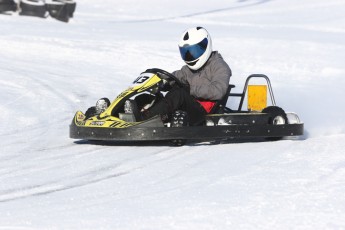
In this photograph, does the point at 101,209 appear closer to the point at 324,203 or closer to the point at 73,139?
the point at 324,203

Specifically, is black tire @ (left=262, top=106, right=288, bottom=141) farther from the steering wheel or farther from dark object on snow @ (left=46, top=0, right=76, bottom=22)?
dark object on snow @ (left=46, top=0, right=76, bottom=22)

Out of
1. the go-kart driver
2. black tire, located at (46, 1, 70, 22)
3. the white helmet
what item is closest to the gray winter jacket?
the go-kart driver

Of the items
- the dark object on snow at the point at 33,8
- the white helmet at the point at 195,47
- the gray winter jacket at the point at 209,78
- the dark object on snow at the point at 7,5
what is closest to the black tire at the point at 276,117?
the gray winter jacket at the point at 209,78

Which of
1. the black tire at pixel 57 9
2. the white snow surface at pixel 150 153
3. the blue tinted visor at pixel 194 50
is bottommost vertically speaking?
the black tire at pixel 57 9

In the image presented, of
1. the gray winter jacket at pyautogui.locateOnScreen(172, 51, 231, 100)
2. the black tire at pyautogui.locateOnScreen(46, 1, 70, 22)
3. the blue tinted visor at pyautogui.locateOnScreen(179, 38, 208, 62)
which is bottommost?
the black tire at pyautogui.locateOnScreen(46, 1, 70, 22)

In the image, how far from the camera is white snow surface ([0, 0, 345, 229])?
17.7ft

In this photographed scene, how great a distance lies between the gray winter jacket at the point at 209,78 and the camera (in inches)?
339

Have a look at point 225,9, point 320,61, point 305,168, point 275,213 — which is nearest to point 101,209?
point 275,213

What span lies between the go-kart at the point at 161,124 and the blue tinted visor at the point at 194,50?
0.41 meters

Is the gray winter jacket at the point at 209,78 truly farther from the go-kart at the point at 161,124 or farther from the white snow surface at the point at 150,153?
the white snow surface at the point at 150,153

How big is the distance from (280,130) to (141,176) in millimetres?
2361

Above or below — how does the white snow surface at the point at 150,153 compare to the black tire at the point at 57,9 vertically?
above

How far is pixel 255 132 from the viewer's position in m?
8.48

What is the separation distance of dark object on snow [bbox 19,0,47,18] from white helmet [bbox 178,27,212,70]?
47.0 ft
